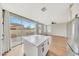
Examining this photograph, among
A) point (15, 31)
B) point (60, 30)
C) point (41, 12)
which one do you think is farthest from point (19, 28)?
point (60, 30)

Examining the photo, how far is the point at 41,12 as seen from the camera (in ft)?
5.61

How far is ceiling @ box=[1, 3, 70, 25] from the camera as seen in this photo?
1.63 metres

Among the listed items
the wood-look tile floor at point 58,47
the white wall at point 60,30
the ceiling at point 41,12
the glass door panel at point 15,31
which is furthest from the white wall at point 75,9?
the glass door panel at point 15,31

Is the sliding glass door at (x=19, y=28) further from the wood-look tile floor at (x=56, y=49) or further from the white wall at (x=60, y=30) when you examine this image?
the white wall at (x=60, y=30)

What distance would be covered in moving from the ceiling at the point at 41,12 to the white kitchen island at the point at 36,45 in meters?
0.29

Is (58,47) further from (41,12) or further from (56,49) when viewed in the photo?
(41,12)

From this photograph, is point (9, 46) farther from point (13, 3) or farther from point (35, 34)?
point (13, 3)

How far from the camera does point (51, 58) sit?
5.22 feet

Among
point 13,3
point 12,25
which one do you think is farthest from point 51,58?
point 13,3

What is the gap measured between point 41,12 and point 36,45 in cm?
56

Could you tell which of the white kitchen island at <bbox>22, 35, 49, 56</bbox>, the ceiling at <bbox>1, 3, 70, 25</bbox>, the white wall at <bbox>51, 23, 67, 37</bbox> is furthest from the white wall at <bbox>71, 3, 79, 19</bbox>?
the white kitchen island at <bbox>22, 35, 49, 56</bbox>

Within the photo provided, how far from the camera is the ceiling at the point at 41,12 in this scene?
5.34 feet

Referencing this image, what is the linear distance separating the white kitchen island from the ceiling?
0.29 meters

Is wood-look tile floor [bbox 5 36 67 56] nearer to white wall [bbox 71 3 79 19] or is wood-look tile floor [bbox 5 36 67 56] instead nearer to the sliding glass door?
the sliding glass door
